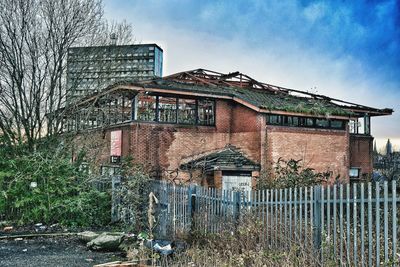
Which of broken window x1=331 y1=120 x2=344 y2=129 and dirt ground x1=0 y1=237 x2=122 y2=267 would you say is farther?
broken window x1=331 y1=120 x2=344 y2=129

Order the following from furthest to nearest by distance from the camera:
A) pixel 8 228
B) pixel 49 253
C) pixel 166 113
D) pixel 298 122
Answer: pixel 298 122 → pixel 166 113 → pixel 8 228 → pixel 49 253

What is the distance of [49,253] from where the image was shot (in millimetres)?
9625

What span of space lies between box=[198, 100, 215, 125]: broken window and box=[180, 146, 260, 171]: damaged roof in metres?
1.88

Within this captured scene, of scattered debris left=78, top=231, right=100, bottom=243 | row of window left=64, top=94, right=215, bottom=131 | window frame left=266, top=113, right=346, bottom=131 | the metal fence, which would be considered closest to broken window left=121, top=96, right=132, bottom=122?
row of window left=64, top=94, right=215, bottom=131

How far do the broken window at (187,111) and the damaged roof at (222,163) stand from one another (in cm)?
194

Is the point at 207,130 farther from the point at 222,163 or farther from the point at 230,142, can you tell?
the point at 222,163

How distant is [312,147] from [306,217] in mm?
13910

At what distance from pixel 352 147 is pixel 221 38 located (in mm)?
12008

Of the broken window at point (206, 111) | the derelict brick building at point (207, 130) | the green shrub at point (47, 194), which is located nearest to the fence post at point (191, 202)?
the green shrub at point (47, 194)

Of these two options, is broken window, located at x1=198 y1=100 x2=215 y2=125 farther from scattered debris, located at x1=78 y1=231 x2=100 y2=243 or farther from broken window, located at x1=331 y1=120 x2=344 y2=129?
scattered debris, located at x1=78 y1=231 x2=100 y2=243

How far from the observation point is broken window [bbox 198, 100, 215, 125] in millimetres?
19516

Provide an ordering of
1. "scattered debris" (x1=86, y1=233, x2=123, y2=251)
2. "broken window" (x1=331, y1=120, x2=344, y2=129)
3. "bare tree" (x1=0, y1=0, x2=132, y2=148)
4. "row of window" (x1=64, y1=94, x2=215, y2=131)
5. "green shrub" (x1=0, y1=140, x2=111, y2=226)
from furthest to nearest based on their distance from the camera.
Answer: "broken window" (x1=331, y1=120, x2=344, y2=129)
"row of window" (x1=64, y1=94, x2=215, y2=131)
"bare tree" (x1=0, y1=0, x2=132, y2=148)
"green shrub" (x1=0, y1=140, x2=111, y2=226)
"scattered debris" (x1=86, y1=233, x2=123, y2=251)

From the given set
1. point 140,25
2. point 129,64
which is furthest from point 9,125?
point 140,25

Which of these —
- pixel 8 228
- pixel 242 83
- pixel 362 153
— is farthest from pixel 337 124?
pixel 8 228
